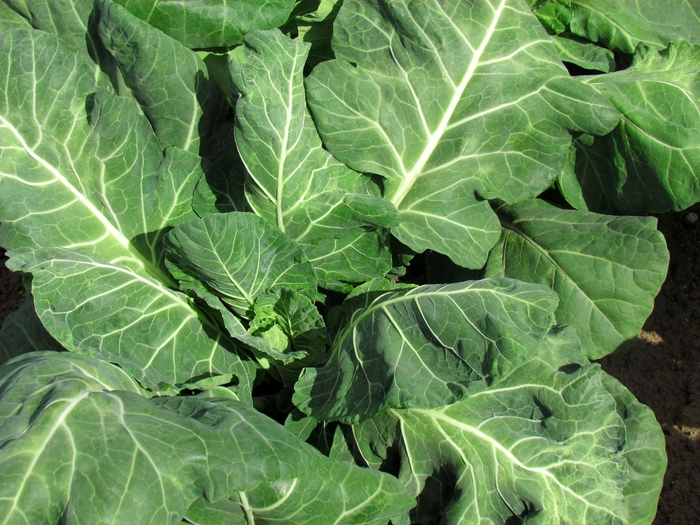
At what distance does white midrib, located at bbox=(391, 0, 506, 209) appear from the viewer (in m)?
2.65

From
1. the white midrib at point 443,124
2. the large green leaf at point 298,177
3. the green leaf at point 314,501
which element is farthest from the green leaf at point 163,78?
the green leaf at point 314,501

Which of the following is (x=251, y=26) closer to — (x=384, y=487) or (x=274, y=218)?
(x=274, y=218)

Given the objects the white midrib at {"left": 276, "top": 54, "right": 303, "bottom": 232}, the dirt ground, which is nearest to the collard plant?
the white midrib at {"left": 276, "top": 54, "right": 303, "bottom": 232}

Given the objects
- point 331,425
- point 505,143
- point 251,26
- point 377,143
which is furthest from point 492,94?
point 331,425

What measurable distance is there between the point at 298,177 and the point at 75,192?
0.97m

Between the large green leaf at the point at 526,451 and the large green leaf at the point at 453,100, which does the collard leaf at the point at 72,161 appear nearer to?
the large green leaf at the point at 453,100

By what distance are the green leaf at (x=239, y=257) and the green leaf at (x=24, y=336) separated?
765mm

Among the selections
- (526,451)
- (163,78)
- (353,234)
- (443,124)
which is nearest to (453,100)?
(443,124)

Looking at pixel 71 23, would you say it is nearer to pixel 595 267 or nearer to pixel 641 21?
pixel 595 267

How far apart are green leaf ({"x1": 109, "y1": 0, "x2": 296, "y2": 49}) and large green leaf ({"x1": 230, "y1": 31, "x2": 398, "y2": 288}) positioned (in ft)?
0.43

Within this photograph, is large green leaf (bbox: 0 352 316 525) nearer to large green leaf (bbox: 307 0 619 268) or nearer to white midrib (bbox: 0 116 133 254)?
white midrib (bbox: 0 116 133 254)

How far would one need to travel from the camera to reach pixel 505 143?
275cm

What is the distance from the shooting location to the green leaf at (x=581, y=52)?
3051mm

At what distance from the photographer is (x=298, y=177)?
2561mm
